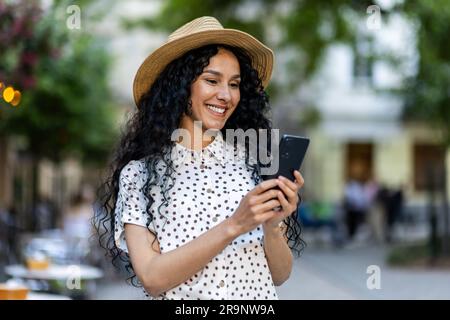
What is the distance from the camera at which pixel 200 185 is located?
2.61 meters

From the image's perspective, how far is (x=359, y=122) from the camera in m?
31.1

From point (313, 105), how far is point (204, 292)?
26.1 m

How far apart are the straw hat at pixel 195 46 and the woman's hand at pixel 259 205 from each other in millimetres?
578

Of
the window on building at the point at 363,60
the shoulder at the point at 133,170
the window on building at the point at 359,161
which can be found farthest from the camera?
the window on building at the point at 359,161

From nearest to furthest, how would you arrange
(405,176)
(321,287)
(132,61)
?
(321,287)
(405,176)
(132,61)

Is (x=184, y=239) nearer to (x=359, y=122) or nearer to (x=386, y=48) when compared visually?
(x=386, y=48)

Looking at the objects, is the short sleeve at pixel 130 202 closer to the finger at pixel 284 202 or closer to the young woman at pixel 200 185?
→ the young woman at pixel 200 185

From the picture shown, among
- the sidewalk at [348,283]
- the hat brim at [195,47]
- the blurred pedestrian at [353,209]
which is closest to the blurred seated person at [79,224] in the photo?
the sidewalk at [348,283]

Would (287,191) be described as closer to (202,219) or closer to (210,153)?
(202,219)

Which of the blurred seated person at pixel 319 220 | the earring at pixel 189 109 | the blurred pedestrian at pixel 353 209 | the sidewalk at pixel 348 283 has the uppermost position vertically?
the blurred pedestrian at pixel 353 209

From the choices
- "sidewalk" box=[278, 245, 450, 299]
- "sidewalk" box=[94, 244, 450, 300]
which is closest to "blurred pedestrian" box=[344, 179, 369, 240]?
"sidewalk" box=[278, 245, 450, 299]

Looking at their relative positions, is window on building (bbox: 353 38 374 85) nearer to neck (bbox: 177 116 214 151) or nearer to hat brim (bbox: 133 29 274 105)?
hat brim (bbox: 133 29 274 105)

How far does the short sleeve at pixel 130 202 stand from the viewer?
8.26ft
